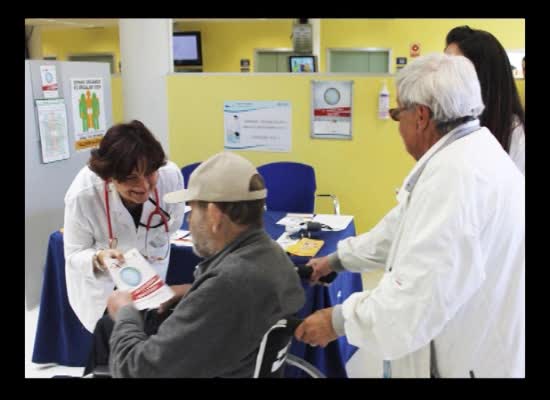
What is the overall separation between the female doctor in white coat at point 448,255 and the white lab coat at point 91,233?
1.04 meters

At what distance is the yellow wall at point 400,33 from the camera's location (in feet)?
29.5

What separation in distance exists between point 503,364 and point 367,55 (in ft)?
30.3

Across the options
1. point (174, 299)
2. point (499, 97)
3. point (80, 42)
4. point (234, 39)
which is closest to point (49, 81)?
point (174, 299)

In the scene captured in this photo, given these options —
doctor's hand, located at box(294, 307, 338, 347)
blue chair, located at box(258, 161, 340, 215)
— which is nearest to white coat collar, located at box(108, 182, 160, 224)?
doctor's hand, located at box(294, 307, 338, 347)

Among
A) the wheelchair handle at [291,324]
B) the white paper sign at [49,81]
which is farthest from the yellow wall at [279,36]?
the wheelchair handle at [291,324]

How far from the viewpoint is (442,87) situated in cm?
140

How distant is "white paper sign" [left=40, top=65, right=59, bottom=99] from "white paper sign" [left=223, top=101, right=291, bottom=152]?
1.35 m

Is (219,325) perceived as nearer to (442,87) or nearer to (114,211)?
(442,87)

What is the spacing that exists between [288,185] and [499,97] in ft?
6.49

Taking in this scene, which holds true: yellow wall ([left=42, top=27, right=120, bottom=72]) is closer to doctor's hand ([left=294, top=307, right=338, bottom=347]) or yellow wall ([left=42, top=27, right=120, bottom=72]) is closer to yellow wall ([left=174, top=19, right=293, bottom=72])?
yellow wall ([left=174, top=19, right=293, bottom=72])

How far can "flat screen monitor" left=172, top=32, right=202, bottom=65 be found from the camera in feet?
33.5

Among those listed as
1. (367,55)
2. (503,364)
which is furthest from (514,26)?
(503,364)

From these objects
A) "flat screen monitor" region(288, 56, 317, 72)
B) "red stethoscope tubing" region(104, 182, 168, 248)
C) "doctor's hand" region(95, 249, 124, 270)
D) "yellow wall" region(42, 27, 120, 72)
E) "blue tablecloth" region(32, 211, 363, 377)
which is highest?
"yellow wall" region(42, 27, 120, 72)

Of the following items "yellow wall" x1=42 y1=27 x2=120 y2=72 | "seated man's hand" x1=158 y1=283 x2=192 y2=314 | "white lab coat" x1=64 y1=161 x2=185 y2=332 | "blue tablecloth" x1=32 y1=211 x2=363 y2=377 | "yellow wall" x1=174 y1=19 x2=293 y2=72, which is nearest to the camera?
"seated man's hand" x1=158 y1=283 x2=192 y2=314
